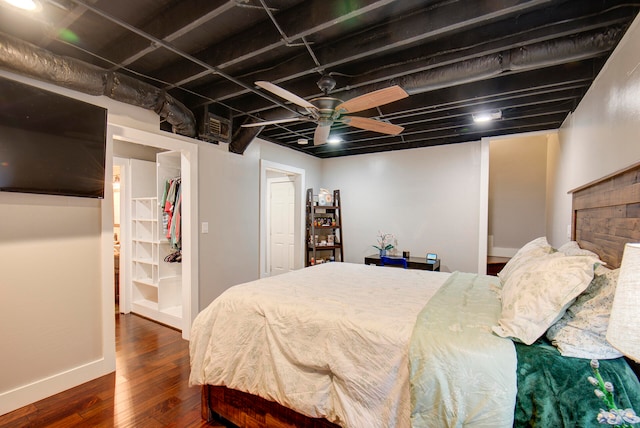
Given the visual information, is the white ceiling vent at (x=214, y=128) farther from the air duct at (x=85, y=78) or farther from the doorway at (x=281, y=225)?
the doorway at (x=281, y=225)

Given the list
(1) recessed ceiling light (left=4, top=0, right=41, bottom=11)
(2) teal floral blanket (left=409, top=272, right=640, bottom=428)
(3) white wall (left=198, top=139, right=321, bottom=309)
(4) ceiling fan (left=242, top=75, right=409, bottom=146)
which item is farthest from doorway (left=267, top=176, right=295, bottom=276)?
(2) teal floral blanket (left=409, top=272, right=640, bottom=428)

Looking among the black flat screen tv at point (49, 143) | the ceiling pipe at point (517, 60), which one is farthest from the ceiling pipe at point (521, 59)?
the black flat screen tv at point (49, 143)

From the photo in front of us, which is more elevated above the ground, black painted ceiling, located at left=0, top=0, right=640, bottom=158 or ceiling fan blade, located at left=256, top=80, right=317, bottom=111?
black painted ceiling, located at left=0, top=0, right=640, bottom=158

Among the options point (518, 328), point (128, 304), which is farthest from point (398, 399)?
point (128, 304)

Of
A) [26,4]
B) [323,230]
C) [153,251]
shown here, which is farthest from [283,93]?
[323,230]

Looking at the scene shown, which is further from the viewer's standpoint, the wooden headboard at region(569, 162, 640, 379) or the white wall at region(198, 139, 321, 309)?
the white wall at region(198, 139, 321, 309)

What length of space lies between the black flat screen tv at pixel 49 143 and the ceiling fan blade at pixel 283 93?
4.86 ft

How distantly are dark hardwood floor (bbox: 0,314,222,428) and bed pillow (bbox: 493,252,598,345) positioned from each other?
190cm

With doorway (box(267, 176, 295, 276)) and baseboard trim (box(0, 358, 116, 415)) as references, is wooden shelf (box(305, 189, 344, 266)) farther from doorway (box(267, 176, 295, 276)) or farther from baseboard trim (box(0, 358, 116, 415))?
baseboard trim (box(0, 358, 116, 415))

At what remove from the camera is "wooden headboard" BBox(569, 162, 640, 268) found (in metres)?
1.46

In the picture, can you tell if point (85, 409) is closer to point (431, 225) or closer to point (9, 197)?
point (9, 197)

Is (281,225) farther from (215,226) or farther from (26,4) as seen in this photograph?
(26,4)

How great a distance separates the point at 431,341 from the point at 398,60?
6.29 ft

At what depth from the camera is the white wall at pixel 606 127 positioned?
151cm
